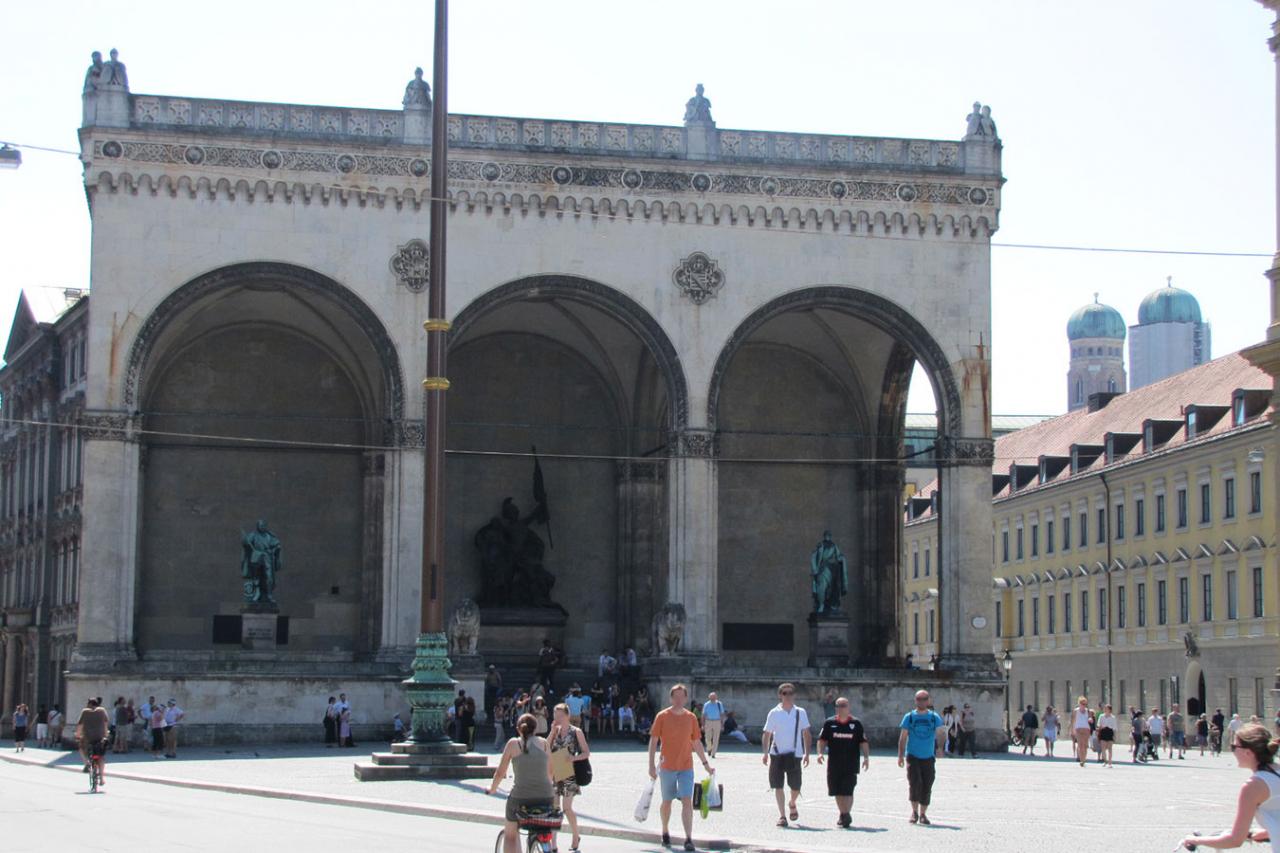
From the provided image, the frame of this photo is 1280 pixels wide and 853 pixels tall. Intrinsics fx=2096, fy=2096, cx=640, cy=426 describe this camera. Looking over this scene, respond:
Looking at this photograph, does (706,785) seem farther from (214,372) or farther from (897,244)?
(214,372)

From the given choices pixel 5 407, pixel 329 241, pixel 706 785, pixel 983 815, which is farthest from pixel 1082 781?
pixel 5 407

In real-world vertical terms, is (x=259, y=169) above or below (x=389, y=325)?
above

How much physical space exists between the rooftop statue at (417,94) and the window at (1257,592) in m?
27.8

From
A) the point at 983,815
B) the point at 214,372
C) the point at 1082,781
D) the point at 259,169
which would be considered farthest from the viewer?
the point at 214,372

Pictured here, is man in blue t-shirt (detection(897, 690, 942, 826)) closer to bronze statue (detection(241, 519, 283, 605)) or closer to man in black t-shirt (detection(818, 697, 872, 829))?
man in black t-shirt (detection(818, 697, 872, 829))

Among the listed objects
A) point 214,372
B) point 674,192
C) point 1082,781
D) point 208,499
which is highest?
point 674,192

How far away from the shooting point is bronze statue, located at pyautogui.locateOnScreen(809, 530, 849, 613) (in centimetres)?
4716

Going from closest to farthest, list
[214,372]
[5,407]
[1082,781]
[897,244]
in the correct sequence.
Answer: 1. [1082,781]
2. [897,244]
3. [214,372]
4. [5,407]

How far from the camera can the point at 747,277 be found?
45.5 meters

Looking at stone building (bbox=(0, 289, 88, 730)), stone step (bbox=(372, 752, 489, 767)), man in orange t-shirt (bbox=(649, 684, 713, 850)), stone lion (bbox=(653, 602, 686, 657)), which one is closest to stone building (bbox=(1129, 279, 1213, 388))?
stone building (bbox=(0, 289, 88, 730))

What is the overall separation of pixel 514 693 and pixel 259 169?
12498mm

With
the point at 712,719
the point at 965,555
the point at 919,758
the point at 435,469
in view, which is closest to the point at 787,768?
the point at 919,758

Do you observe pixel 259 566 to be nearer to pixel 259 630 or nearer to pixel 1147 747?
pixel 259 630

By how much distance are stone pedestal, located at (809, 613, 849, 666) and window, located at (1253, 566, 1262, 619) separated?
1654 centimetres
